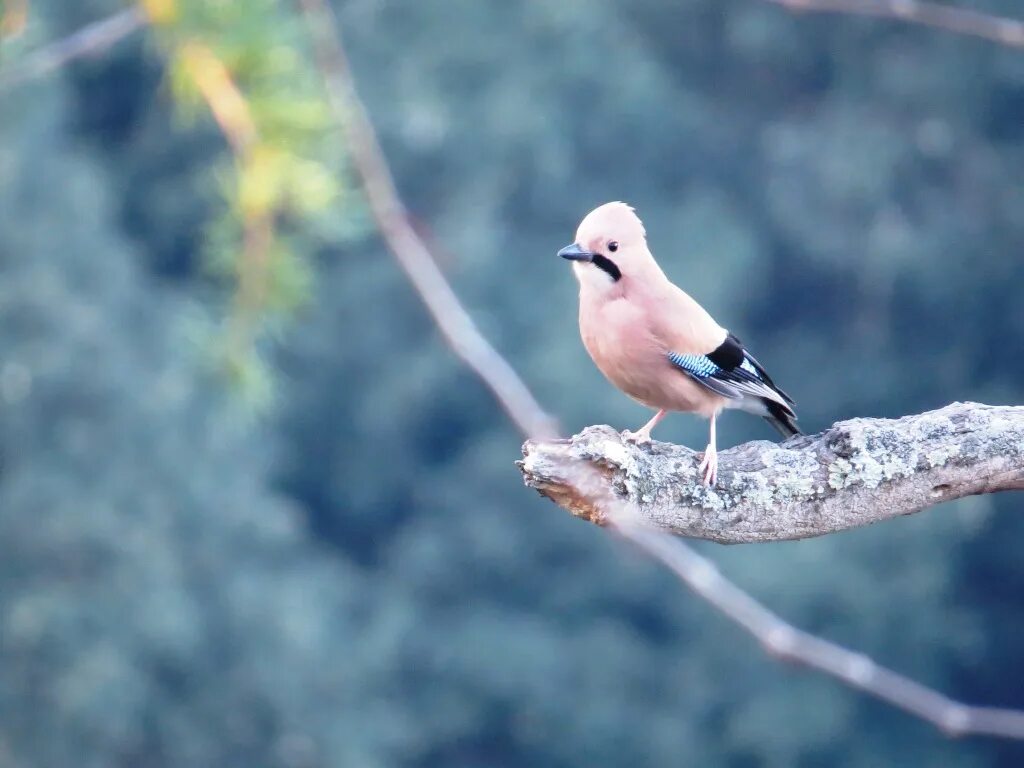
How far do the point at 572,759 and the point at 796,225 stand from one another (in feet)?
25.6

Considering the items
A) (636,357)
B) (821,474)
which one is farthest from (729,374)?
(821,474)

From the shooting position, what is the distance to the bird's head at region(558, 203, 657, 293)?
371 cm

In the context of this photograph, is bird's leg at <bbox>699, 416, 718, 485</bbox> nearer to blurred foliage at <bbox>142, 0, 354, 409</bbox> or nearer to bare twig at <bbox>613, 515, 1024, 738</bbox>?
blurred foliage at <bbox>142, 0, 354, 409</bbox>

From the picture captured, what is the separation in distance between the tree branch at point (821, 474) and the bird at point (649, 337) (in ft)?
2.81

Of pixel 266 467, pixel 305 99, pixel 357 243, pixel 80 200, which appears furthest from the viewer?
pixel 357 243

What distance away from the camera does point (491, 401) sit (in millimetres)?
19453

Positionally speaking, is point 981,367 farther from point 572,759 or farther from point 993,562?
point 572,759

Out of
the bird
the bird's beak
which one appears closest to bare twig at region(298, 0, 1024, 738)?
the bird

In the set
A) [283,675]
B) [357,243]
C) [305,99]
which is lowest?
[305,99]

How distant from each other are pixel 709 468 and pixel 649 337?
1042 mm

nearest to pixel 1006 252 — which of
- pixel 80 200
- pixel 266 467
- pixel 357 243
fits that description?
pixel 357 243

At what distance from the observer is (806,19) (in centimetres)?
2077

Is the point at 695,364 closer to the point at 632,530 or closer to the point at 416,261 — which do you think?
the point at 416,261

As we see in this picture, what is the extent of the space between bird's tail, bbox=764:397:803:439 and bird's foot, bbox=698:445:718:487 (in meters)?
1.17
